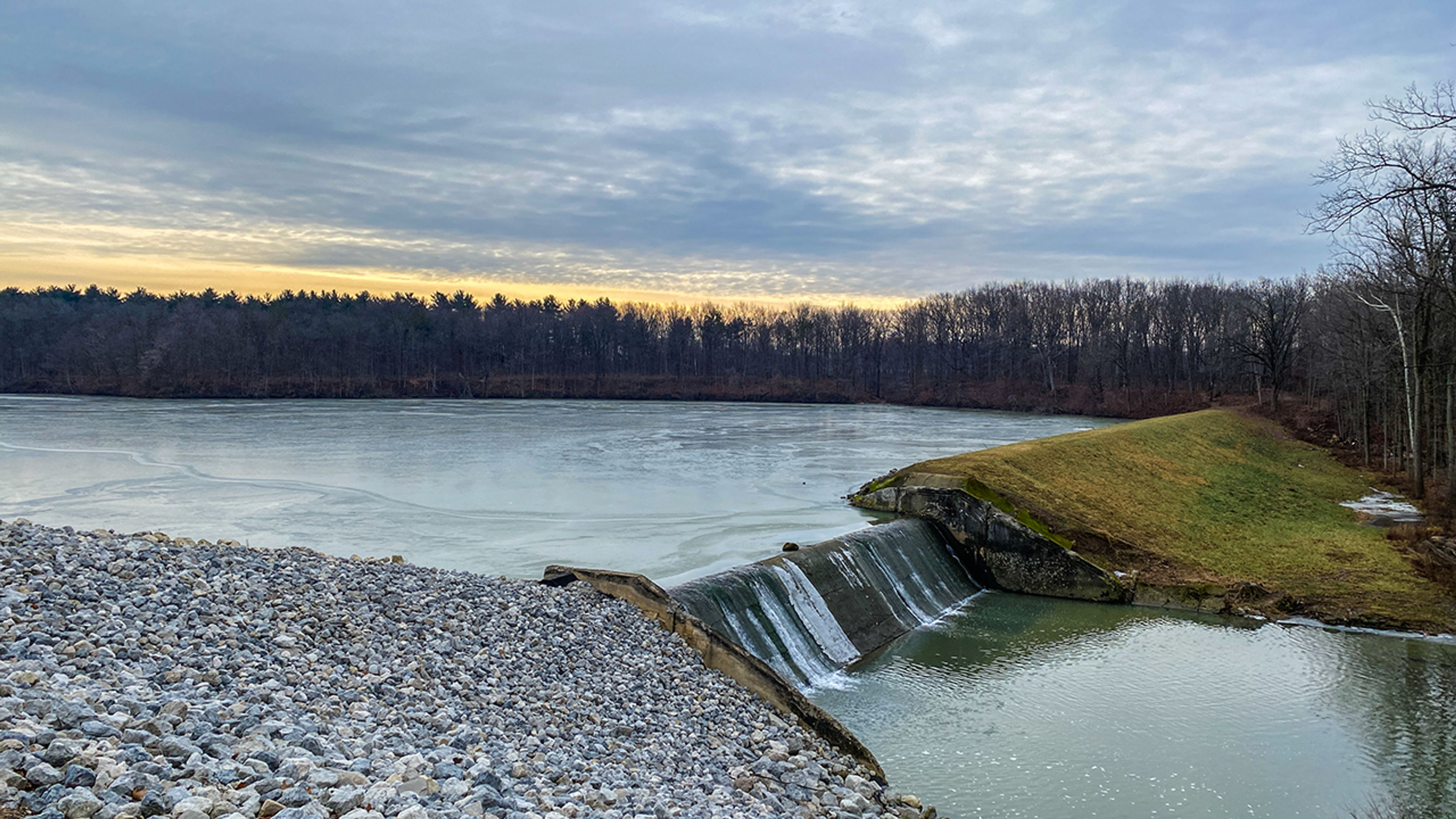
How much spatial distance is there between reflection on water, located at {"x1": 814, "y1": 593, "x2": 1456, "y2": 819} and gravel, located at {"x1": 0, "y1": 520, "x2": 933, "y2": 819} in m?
2.39

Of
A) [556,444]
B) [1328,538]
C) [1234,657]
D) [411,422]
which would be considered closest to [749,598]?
[1234,657]

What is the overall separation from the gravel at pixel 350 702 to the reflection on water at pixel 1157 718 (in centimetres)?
239

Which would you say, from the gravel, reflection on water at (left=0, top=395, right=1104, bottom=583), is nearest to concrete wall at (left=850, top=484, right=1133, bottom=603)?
reflection on water at (left=0, top=395, right=1104, bottom=583)

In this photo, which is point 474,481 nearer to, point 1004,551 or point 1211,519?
point 1004,551

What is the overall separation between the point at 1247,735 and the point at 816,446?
100.0 ft

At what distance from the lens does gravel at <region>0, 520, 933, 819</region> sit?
201 inches

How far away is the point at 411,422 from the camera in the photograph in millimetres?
53438

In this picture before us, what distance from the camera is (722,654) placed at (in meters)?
10.8

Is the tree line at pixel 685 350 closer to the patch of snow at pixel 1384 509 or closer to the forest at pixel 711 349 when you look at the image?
the forest at pixel 711 349

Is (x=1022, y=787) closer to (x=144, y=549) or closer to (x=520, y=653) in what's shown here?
(x=520, y=653)

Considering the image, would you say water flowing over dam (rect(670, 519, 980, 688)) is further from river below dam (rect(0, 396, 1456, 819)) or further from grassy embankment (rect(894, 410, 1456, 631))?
grassy embankment (rect(894, 410, 1456, 631))

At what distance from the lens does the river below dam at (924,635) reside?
1023 cm

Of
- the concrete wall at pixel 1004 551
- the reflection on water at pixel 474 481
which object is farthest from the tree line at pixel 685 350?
the concrete wall at pixel 1004 551

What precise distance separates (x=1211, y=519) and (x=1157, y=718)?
47.3 feet
